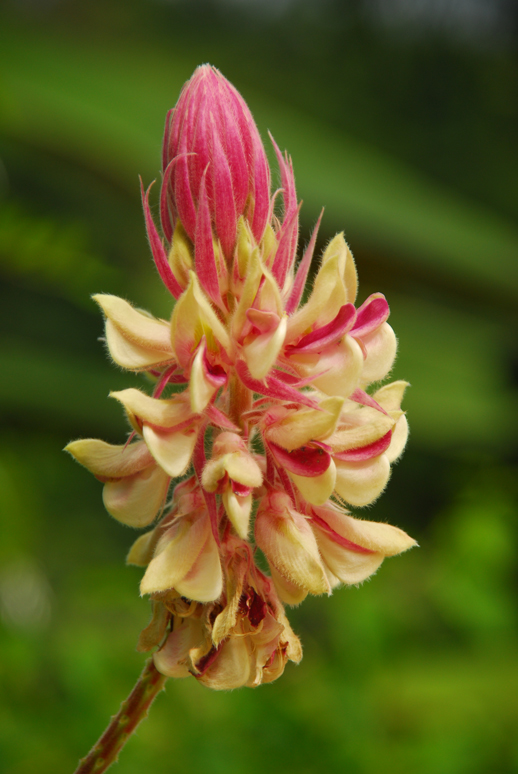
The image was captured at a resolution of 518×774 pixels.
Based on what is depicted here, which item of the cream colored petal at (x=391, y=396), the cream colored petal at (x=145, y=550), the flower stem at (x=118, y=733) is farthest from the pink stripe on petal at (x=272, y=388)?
the flower stem at (x=118, y=733)

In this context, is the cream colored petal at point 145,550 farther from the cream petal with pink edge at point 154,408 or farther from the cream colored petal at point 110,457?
the cream petal with pink edge at point 154,408

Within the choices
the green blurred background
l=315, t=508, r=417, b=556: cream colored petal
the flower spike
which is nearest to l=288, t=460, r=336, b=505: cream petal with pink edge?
the flower spike

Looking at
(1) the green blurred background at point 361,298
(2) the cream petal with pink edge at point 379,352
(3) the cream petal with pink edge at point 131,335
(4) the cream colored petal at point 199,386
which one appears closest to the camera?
(4) the cream colored petal at point 199,386

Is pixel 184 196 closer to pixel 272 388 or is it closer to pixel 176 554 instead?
pixel 272 388

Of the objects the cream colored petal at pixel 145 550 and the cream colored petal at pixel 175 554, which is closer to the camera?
the cream colored petal at pixel 175 554

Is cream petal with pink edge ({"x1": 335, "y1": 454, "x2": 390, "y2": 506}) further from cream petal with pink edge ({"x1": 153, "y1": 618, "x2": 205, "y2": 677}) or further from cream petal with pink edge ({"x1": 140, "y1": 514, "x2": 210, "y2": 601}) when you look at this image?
cream petal with pink edge ({"x1": 153, "y1": 618, "x2": 205, "y2": 677})

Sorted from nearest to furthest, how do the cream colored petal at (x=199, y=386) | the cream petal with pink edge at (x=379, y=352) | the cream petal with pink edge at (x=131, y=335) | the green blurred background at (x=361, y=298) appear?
1. the cream colored petal at (x=199, y=386)
2. the cream petal with pink edge at (x=131, y=335)
3. the cream petal with pink edge at (x=379, y=352)
4. the green blurred background at (x=361, y=298)

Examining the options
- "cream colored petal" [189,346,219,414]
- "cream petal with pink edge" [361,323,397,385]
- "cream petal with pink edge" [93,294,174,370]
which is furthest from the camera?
"cream petal with pink edge" [361,323,397,385]

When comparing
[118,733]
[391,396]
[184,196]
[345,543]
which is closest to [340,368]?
[391,396]

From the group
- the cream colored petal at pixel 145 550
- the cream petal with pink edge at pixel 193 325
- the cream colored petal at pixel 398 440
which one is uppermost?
the cream petal with pink edge at pixel 193 325
